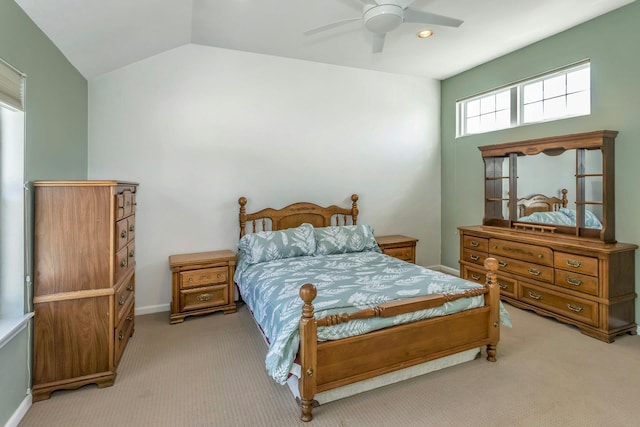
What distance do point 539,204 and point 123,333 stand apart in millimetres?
4451

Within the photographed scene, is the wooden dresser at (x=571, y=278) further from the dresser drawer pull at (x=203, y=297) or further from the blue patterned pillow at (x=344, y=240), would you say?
the dresser drawer pull at (x=203, y=297)

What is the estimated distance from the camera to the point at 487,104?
4.79m

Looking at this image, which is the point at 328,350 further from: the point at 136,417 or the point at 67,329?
the point at 67,329

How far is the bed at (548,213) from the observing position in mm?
3469

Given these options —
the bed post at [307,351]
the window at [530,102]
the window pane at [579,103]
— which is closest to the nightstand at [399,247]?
the window at [530,102]

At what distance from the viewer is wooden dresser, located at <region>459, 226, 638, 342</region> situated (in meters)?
3.04

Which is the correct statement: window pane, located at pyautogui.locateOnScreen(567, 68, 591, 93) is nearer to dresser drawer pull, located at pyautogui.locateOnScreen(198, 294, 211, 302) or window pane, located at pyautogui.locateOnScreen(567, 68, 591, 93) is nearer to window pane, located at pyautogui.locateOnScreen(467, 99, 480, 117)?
window pane, located at pyautogui.locateOnScreen(467, 99, 480, 117)

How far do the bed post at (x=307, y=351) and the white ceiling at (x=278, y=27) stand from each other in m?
2.53

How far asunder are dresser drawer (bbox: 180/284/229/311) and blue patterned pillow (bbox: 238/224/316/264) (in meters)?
0.42

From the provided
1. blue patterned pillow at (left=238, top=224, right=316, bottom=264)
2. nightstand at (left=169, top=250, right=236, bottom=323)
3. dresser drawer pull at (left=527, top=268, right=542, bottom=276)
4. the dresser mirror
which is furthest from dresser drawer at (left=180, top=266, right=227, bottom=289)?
the dresser mirror

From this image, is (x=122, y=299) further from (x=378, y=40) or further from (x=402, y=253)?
(x=402, y=253)

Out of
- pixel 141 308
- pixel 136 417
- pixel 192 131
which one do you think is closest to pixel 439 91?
pixel 192 131

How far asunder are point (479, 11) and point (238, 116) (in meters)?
2.76

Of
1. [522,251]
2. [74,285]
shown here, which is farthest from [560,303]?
[74,285]
